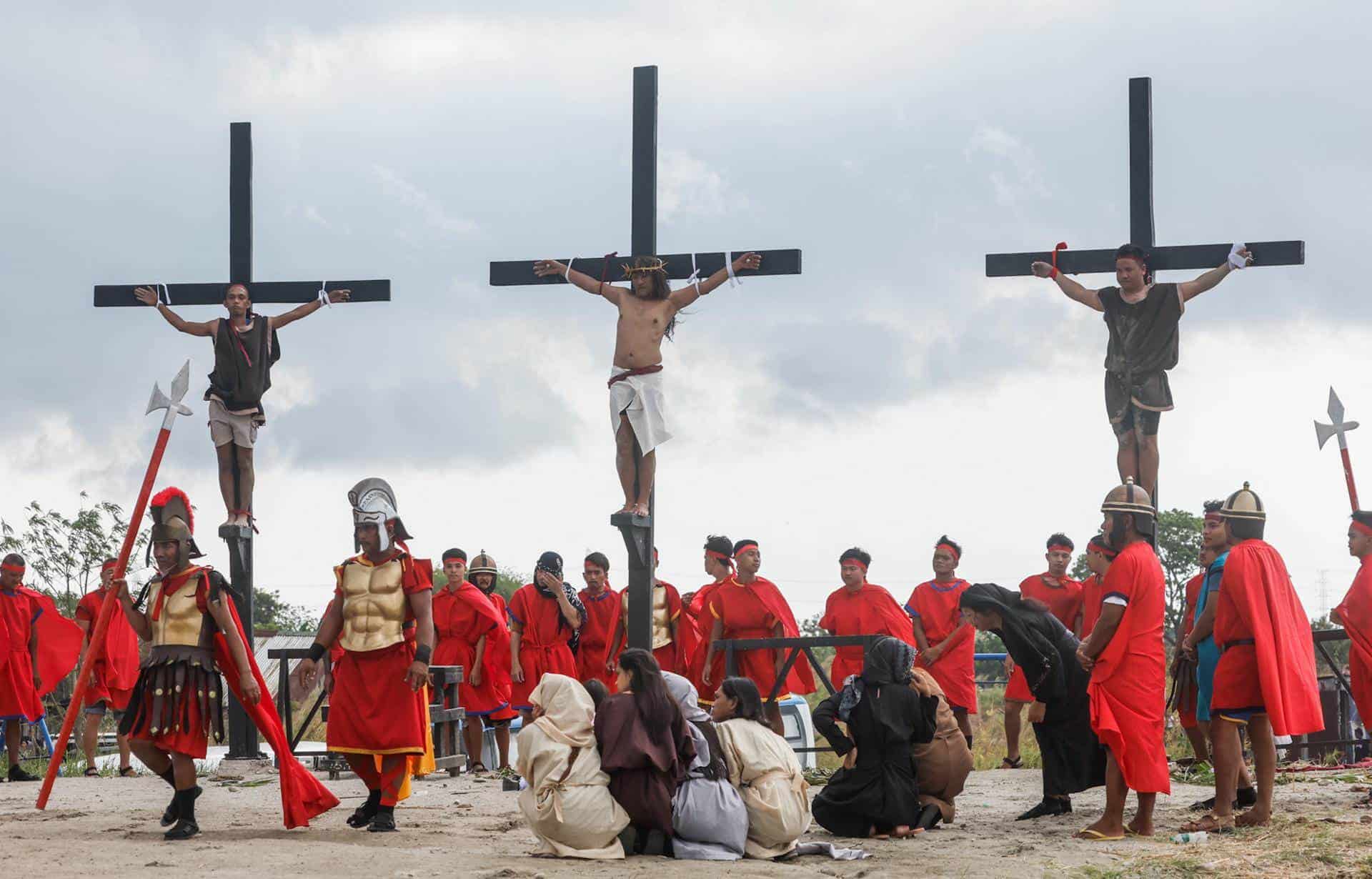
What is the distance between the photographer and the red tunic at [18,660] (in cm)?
1362

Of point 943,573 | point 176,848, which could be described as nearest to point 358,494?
point 176,848

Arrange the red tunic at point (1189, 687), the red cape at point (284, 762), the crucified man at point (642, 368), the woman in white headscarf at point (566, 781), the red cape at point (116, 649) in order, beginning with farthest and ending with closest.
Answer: the red cape at point (116, 649) < the crucified man at point (642, 368) < the red tunic at point (1189, 687) < the red cape at point (284, 762) < the woman in white headscarf at point (566, 781)

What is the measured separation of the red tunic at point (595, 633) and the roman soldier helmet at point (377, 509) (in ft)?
14.4

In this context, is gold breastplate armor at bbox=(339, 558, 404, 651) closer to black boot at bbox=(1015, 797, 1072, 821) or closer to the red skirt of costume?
the red skirt of costume

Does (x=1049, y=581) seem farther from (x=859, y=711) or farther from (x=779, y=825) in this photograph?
(x=779, y=825)

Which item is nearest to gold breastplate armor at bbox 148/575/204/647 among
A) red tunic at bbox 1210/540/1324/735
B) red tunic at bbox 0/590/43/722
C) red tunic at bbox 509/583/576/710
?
red tunic at bbox 509/583/576/710

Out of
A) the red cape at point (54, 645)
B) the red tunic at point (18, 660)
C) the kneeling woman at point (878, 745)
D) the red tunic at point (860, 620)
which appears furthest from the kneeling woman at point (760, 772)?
the red cape at point (54, 645)

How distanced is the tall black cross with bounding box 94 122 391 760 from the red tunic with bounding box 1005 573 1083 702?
18.3ft

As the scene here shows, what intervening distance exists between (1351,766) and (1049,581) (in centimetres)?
253

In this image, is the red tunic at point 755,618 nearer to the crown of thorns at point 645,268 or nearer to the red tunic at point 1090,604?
the red tunic at point 1090,604

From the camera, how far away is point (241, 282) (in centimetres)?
1356

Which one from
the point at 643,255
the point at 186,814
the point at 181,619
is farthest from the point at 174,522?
the point at 643,255

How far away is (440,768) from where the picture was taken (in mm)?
12852

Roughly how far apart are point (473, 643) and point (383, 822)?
5094mm
